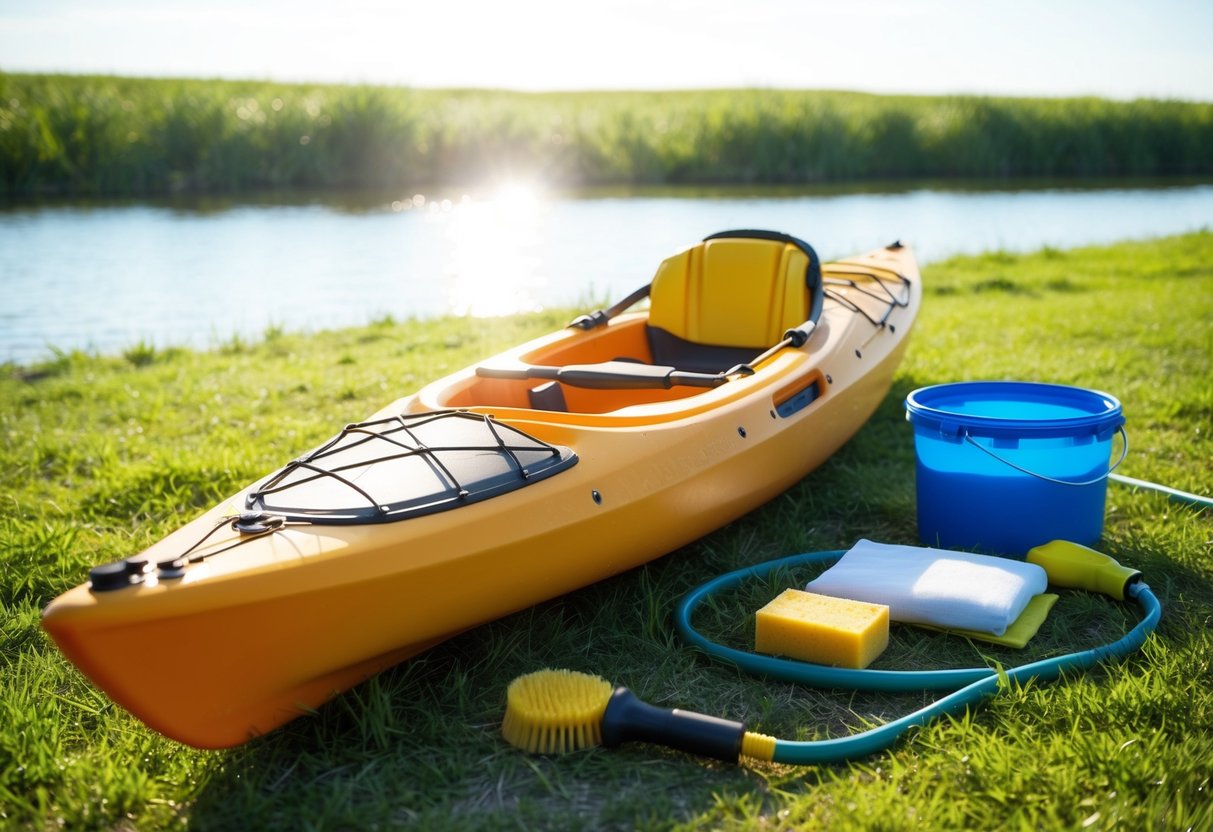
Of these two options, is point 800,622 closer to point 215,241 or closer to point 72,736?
point 72,736

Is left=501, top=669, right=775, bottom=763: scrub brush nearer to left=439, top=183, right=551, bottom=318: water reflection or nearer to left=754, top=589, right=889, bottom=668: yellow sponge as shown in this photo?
left=754, top=589, right=889, bottom=668: yellow sponge

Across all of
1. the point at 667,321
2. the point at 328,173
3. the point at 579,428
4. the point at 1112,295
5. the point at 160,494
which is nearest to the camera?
the point at 579,428

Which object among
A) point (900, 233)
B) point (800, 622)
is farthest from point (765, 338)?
point (900, 233)

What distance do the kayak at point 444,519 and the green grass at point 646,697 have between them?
0.15m

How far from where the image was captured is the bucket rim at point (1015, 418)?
2.83 metres

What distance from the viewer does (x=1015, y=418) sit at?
2947 millimetres

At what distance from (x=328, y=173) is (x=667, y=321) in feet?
45.8

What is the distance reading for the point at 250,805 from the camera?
6.46 feet

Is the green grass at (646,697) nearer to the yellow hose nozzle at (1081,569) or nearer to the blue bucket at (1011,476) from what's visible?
the yellow hose nozzle at (1081,569)

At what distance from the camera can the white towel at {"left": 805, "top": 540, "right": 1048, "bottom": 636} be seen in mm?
2525

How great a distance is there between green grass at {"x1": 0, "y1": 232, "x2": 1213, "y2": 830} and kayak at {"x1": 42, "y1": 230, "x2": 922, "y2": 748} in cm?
15

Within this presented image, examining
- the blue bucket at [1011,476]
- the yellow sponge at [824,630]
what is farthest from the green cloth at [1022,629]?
the blue bucket at [1011,476]

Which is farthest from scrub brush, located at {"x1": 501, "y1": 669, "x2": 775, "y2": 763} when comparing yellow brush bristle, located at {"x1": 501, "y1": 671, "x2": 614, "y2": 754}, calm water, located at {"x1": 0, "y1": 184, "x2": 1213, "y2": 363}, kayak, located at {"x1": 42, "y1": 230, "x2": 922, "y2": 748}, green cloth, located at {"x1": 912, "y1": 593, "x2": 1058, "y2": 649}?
calm water, located at {"x1": 0, "y1": 184, "x2": 1213, "y2": 363}

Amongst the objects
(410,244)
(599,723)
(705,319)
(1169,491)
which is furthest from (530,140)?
(599,723)
